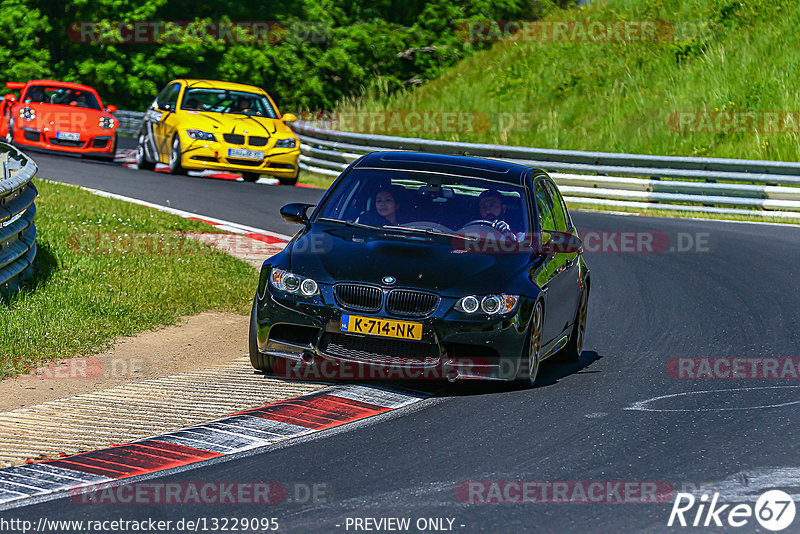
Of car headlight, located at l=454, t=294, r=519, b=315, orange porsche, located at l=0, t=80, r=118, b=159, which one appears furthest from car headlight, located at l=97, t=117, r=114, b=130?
car headlight, located at l=454, t=294, r=519, b=315

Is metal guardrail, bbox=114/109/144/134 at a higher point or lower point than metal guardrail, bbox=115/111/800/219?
lower

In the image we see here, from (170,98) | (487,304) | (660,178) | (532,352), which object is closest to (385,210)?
(487,304)

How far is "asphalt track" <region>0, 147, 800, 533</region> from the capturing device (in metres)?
5.39

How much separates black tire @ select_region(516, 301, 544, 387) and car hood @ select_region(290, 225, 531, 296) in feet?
1.03

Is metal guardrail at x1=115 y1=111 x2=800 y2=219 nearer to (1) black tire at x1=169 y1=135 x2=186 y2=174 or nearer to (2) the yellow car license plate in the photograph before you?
(1) black tire at x1=169 y1=135 x2=186 y2=174

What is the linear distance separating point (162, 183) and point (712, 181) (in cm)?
941

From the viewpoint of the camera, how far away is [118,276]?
12086 mm

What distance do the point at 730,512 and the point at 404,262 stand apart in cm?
317

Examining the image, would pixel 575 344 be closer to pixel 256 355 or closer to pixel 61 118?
pixel 256 355

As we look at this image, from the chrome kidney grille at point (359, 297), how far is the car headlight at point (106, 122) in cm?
1769

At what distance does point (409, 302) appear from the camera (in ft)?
25.8

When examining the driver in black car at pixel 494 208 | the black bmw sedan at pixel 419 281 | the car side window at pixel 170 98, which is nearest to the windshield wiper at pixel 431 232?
the black bmw sedan at pixel 419 281

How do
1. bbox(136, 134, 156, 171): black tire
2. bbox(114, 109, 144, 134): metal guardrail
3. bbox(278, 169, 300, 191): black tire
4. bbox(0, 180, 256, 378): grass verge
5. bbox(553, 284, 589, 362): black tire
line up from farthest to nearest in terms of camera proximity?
1. bbox(114, 109, 144, 134): metal guardrail
2. bbox(136, 134, 156, 171): black tire
3. bbox(278, 169, 300, 191): black tire
4. bbox(553, 284, 589, 362): black tire
5. bbox(0, 180, 256, 378): grass verge

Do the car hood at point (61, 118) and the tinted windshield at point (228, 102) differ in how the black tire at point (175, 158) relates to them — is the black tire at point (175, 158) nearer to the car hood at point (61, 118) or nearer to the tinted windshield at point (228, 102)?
the tinted windshield at point (228, 102)
